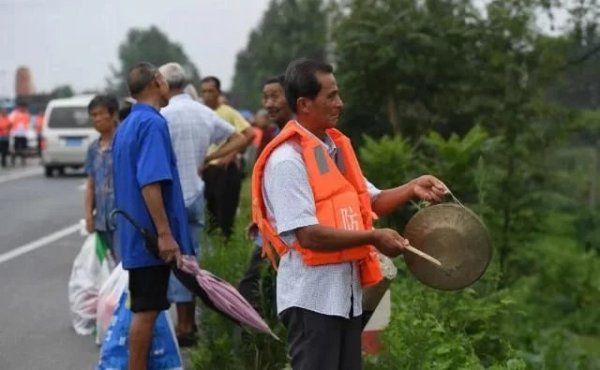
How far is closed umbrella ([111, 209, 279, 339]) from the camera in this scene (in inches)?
263

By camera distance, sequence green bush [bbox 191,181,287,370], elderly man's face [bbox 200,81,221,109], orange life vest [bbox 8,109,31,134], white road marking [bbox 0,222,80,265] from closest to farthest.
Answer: green bush [bbox 191,181,287,370] < elderly man's face [bbox 200,81,221,109] < white road marking [bbox 0,222,80,265] < orange life vest [bbox 8,109,31,134]

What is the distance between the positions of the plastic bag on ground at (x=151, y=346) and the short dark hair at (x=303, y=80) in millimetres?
2481

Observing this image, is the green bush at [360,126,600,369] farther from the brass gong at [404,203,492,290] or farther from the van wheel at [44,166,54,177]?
the van wheel at [44,166,54,177]

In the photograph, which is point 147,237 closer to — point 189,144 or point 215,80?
point 189,144

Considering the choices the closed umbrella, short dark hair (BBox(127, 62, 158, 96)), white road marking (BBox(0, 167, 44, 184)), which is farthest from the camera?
white road marking (BBox(0, 167, 44, 184))

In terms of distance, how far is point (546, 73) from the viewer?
45.6ft

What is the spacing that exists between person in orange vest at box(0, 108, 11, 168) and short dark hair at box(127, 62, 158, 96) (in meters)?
28.2

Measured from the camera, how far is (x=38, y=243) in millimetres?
16672

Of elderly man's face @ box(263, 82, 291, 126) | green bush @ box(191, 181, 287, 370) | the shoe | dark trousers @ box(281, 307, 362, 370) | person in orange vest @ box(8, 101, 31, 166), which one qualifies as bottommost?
person in orange vest @ box(8, 101, 31, 166)

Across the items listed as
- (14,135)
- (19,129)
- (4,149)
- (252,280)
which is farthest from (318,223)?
(14,135)

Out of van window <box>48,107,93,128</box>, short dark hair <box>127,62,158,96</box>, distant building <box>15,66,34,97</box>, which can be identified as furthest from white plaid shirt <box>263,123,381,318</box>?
distant building <box>15,66,34,97</box>

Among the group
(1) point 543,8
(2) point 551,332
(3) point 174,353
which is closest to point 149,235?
(3) point 174,353

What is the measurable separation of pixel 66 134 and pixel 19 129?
19.1 ft

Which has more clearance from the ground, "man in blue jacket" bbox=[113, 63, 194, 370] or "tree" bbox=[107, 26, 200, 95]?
"man in blue jacket" bbox=[113, 63, 194, 370]
